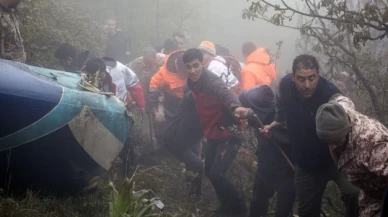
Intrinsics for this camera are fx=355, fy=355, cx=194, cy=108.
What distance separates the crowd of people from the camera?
2787mm

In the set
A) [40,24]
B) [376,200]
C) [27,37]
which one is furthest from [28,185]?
[40,24]

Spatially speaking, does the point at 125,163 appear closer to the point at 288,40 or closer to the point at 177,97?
the point at 177,97

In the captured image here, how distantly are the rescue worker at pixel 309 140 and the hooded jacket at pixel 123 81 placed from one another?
3.44 m

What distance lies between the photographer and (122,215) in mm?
3215

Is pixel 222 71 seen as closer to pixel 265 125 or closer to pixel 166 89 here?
pixel 166 89

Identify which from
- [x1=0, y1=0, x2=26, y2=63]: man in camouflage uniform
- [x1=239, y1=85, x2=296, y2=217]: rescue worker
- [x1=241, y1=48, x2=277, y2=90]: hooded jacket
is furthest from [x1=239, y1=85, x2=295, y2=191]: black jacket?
[x1=0, y1=0, x2=26, y2=63]: man in camouflage uniform

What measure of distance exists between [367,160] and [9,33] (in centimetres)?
463

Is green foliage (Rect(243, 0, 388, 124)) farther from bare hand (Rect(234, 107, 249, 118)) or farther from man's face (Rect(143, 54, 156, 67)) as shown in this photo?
man's face (Rect(143, 54, 156, 67))

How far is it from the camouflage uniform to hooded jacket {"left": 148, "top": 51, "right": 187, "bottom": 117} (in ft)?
13.8

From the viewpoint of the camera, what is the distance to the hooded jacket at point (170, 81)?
6.77 metres

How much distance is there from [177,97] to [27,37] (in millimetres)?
3162

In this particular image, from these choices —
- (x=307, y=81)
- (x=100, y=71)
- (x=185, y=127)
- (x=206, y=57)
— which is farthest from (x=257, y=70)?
(x=307, y=81)

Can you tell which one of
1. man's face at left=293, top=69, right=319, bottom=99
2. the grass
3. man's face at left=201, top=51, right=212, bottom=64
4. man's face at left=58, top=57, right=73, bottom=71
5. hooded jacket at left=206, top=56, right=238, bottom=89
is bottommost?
the grass

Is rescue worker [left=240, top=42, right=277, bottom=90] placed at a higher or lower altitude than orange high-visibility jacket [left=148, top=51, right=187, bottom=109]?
higher
